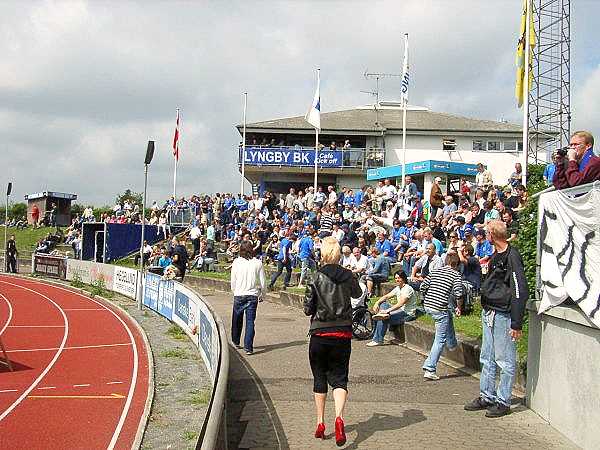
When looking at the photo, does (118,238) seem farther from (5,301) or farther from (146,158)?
(146,158)

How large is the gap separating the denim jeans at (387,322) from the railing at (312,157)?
88.6 feet

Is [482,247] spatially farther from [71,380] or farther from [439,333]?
[71,380]

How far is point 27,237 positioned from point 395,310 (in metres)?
42.5

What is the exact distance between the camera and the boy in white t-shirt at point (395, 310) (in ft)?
40.3

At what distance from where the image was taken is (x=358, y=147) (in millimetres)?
41844

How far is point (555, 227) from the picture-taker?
7.27m

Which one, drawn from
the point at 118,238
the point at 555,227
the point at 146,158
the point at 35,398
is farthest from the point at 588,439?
the point at 118,238

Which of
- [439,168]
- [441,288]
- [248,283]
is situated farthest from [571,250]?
[439,168]

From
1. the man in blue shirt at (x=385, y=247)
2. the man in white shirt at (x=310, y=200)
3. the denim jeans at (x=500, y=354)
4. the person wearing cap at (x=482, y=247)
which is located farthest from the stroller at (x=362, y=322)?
the man in white shirt at (x=310, y=200)

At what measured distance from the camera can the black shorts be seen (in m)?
6.68

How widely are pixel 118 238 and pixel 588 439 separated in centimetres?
3242

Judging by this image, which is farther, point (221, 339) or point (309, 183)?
point (309, 183)

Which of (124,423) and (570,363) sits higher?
(570,363)

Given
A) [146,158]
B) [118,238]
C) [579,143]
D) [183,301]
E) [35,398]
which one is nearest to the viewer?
[579,143]
